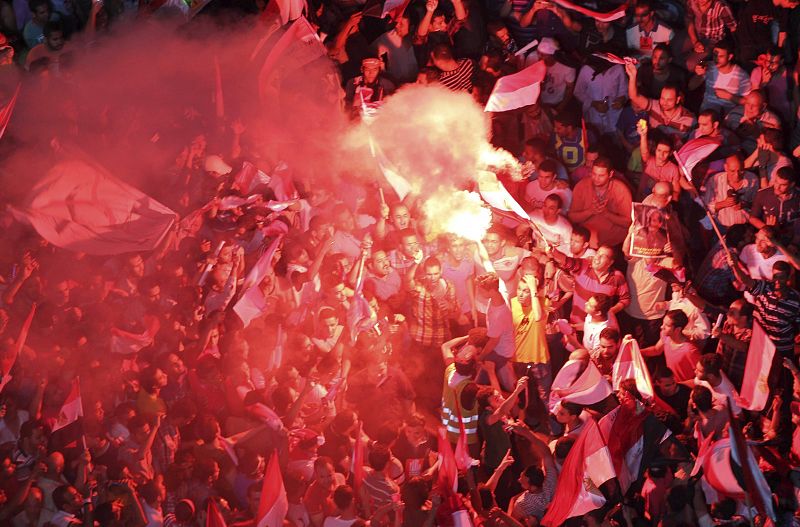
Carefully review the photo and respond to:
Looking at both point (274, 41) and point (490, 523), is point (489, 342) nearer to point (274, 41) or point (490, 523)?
point (490, 523)

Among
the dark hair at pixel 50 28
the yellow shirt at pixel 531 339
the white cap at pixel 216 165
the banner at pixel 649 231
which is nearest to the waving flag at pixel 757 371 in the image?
the banner at pixel 649 231

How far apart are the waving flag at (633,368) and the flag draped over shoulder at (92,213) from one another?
311 cm

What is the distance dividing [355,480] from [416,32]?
3.03 metres

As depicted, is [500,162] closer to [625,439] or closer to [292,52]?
[292,52]

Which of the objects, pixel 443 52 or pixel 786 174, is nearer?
pixel 786 174

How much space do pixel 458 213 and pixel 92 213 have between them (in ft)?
8.07

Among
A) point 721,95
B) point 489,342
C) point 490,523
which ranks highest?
point 721,95

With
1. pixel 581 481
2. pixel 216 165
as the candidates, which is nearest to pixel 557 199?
pixel 581 481

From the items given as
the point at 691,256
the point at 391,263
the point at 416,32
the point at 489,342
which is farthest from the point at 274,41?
the point at 691,256

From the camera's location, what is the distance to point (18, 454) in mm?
10031

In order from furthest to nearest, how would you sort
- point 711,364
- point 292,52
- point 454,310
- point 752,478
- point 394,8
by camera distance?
1. point 292,52
2. point 394,8
3. point 454,310
4. point 711,364
5. point 752,478

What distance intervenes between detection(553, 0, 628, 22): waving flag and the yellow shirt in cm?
187

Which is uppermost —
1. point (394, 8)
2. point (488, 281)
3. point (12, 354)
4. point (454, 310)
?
point (394, 8)

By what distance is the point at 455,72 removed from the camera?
1016cm
